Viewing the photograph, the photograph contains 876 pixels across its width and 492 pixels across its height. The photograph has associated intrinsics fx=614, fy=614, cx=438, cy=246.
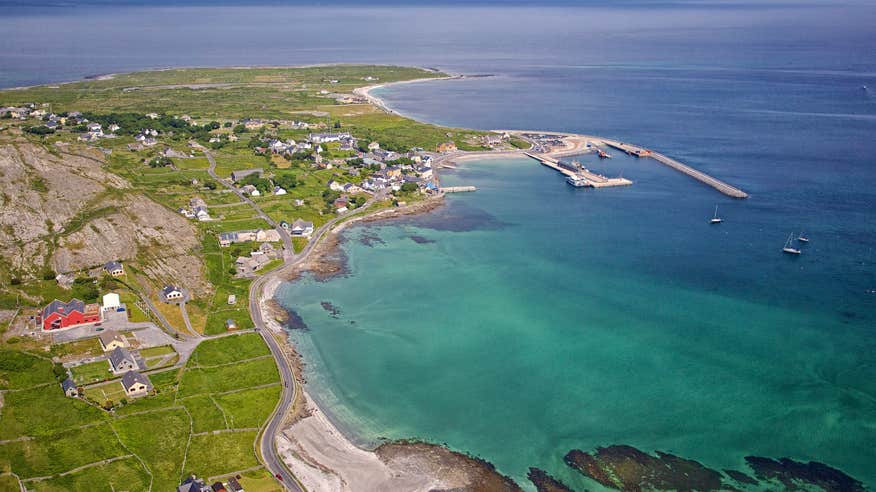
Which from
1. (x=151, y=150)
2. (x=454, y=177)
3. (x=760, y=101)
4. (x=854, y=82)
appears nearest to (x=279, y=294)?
(x=454, y=177)

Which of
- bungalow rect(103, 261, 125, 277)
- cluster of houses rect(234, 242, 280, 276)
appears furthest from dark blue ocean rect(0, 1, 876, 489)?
bungalow rect(103, 261, 125, 277)

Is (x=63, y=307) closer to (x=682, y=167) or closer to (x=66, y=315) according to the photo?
(x=66, y=315)

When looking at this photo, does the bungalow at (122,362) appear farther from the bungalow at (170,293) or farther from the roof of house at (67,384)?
the bungalow at (170,293)

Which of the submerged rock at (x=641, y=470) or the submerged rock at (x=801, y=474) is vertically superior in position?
the submerged rock at (x=801, y=474)

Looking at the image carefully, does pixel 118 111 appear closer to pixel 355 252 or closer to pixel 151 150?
pixel 151 150

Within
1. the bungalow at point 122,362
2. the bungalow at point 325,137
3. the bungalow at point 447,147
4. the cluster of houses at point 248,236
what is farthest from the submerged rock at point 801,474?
the bungalow at point 325,137

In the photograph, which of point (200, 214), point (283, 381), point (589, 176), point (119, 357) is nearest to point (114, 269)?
point (119, 357)

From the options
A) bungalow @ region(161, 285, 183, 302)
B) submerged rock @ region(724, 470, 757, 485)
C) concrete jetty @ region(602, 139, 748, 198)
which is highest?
concrete jetty @ region(602, 139, 748, 198)

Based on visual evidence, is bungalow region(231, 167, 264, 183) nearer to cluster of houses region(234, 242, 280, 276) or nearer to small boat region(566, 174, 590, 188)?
cluster of houses region(234, 242, 280, 276)
